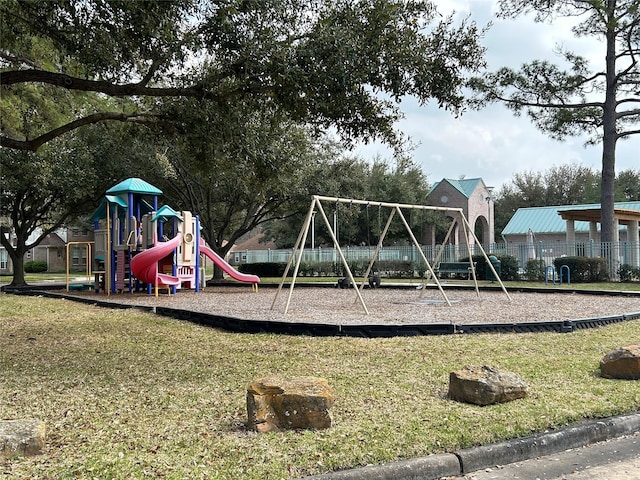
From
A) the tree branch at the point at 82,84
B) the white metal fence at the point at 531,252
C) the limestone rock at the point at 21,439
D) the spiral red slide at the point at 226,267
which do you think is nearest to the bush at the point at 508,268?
the white metal fence at the point at 531,252

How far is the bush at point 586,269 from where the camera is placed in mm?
23047

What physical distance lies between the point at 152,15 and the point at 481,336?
642 cm

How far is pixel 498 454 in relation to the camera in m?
4.06

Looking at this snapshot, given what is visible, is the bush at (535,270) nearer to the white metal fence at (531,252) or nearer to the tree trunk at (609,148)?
the white metal fence at (531,252)

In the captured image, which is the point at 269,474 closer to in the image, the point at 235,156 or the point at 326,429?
the point at 326,429

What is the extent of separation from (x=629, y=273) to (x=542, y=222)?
66.6 feet

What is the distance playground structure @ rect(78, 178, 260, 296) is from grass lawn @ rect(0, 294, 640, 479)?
28.3 feet

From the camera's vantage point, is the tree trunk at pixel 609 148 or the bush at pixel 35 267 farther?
the bush at pixel 35 267

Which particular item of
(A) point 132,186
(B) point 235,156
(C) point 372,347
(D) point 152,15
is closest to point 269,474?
(C) point 372,347

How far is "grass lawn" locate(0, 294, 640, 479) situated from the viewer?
3766mm

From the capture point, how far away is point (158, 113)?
9.70m

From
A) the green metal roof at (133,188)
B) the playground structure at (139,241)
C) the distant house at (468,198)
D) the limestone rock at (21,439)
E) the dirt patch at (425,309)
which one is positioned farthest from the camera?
the distant house at (468,198)

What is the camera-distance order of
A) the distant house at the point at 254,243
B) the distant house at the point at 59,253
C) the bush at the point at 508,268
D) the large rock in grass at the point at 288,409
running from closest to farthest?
the large rock in grass at the point at 288,409 < the bush at the point at 508,268 < the distant house at the point at 59,253 < the distant house at the point at 254,243

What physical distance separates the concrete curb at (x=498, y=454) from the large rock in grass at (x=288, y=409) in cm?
74
